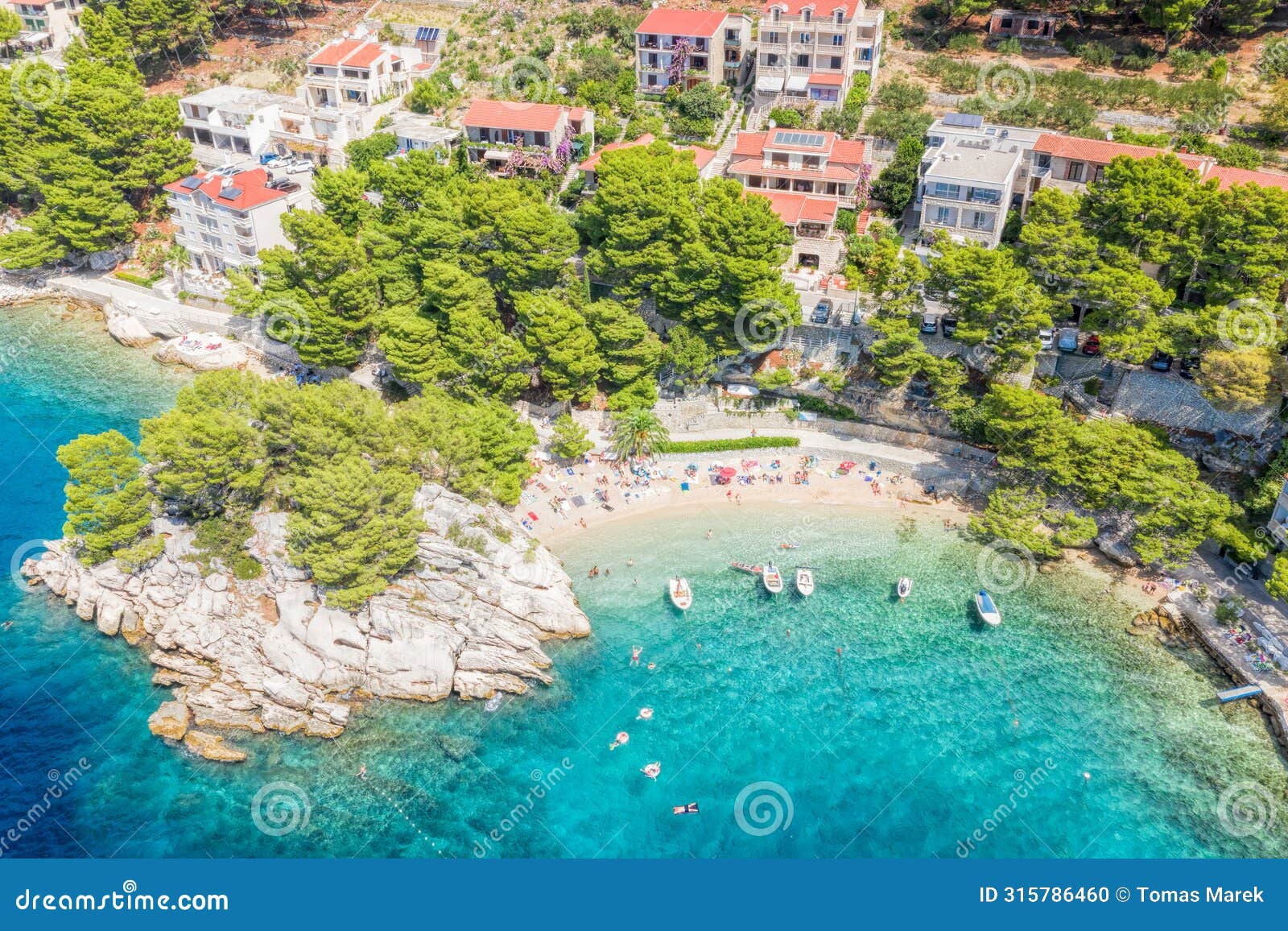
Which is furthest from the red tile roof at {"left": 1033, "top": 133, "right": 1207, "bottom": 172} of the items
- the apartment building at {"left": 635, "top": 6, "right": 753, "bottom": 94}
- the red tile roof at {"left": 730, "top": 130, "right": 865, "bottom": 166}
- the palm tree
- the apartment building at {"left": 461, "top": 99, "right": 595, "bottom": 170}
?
the apartment building at {"left": 461, "top": 99, "right": 595, "bottom": 170}

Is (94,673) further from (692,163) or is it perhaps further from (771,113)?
(771,113)

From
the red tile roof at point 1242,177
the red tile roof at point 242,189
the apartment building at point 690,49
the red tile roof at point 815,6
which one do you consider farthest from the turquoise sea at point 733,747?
the apartment building at point 690,49

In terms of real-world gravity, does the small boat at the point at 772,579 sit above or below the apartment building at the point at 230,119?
below

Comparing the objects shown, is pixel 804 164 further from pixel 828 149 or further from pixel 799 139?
pixel 828 149

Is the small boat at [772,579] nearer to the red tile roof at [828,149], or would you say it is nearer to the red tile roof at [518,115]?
the red tile roof at [828,149]

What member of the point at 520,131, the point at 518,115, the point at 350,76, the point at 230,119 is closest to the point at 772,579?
the point at 520,131
